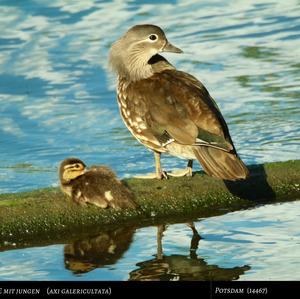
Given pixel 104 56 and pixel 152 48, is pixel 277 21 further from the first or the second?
pixel 152 48

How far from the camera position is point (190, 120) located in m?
8.82

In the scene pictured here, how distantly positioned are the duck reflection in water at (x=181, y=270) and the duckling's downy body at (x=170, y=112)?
2.89ft

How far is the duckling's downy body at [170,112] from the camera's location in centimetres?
866

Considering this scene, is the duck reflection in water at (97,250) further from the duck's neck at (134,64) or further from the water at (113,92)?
the duck's neck at (134,64)

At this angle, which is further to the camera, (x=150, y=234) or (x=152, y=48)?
(x=152, y=48)

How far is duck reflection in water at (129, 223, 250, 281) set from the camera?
7.48m

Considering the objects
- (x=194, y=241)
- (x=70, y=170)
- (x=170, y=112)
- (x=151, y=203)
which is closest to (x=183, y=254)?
(x=194, y=241)

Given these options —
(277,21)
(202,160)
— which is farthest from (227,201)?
(277,21)

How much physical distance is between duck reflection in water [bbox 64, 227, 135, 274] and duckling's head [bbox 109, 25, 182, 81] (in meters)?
1.70

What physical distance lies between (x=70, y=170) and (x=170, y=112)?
84 centimetres

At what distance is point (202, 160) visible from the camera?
28.7ft

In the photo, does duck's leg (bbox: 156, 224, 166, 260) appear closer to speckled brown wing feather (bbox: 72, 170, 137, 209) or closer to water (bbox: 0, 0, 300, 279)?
water (bbox: 0, 0, 300, 279)

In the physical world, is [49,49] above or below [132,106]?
above

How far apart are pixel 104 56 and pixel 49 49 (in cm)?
70
